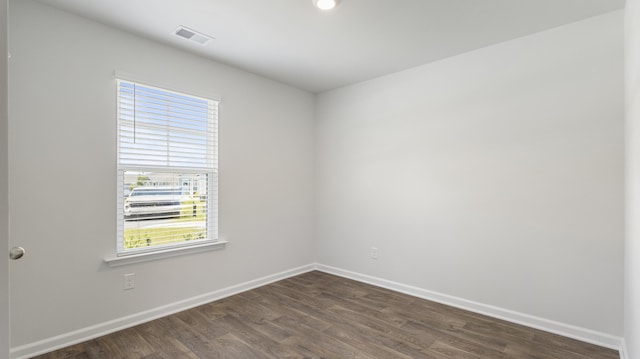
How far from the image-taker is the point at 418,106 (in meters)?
3.43

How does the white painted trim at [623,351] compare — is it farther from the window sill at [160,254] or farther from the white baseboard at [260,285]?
the window sill at [160,254]

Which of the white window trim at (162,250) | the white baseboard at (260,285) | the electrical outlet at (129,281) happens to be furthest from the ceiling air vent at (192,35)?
the white baseboard at (260,285)

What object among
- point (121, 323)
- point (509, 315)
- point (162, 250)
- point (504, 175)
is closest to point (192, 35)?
point (162, 250)

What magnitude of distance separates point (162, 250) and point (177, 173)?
731 millimetres

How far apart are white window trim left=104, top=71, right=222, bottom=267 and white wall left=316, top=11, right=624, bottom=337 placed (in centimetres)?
169

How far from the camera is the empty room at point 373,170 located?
2273 millimetres

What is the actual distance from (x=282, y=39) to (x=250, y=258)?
2376 millimetres

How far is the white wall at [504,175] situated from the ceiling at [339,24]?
0.92 ft

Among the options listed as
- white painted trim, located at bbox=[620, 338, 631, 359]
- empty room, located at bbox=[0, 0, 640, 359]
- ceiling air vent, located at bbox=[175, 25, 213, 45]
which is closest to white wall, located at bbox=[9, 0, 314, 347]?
empty room, located at bbox=[0, 0, 640, 359]

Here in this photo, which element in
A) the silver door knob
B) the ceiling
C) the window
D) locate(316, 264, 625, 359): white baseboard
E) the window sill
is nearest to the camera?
the silver door knob

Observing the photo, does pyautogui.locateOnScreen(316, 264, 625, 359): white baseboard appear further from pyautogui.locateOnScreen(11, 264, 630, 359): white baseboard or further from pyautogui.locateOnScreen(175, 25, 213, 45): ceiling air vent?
pyautogui.locateOnScreen(175, 25, 213, 45): ceiling air vent

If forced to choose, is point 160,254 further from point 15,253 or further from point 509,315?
point 509,315

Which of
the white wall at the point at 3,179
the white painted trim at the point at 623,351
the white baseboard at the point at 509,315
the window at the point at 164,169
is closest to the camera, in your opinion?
the white wall at the point at 3,179

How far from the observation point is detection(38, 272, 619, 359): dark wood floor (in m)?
2.29
